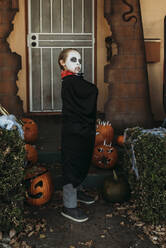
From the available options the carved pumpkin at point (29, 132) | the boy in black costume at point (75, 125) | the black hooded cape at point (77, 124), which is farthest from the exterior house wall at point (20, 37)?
the black hooded cape at point (77, 124)

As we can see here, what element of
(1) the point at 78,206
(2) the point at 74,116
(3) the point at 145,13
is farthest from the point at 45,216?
(3) the point at 145,13

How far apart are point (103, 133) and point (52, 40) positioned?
2.46 m

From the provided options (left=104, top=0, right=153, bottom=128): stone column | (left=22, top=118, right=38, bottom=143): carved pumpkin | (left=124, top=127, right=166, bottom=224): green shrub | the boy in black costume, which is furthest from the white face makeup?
(left=104, top=0, right=153, bottom=128): stone column

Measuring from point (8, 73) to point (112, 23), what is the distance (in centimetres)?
193

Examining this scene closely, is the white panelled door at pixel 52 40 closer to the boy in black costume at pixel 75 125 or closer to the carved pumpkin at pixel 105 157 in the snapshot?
the carved pumpkin at pixel 105 157

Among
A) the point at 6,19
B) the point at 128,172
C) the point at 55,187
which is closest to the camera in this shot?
the point at 128,172

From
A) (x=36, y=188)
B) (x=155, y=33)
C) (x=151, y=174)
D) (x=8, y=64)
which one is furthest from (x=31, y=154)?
(x=155, y=33)

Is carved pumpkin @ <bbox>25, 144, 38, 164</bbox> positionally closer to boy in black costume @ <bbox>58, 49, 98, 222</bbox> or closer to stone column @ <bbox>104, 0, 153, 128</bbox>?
boy in black costume @ <bbox>58, 49, 98, 222</bbox>

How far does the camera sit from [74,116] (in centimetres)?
367

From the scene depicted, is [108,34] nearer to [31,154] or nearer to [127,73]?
[127,73]

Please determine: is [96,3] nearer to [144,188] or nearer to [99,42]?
[99,42]

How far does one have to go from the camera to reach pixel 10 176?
11.0 feet

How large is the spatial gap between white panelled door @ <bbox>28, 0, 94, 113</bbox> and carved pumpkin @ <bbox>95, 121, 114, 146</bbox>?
179cm

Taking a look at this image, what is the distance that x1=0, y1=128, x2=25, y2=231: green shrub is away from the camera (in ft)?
11.0
